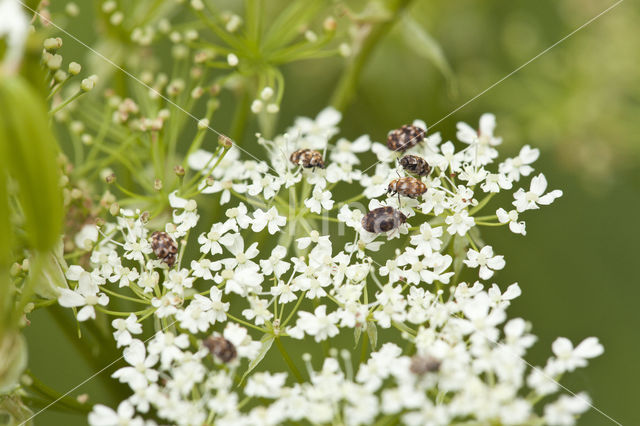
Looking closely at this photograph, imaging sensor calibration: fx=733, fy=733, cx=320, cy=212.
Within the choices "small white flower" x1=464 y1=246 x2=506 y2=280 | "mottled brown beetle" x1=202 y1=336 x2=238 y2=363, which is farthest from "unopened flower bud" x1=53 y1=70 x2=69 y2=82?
"small white flower" x1=464 y1=246 x2=506 y2=280

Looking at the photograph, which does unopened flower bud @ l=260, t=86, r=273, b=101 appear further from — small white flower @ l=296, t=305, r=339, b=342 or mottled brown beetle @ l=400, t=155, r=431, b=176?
small white flower @ l=296, t=305, r=339, b=342

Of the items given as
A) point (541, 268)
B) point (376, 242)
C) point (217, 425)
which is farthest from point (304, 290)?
point (541, 268)

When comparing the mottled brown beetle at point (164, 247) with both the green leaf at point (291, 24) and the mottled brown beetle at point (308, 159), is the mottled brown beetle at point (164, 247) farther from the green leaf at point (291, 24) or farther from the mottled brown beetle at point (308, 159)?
the green leaf at point (291, 24)

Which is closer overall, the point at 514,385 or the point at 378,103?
the point at 514,385

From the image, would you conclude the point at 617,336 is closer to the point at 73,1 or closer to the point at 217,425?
the point at 217,425

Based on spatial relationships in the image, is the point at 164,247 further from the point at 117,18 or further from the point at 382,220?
the point at 117,18

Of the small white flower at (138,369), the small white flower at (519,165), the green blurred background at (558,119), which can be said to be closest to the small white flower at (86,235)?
the small white flower at (138,369)

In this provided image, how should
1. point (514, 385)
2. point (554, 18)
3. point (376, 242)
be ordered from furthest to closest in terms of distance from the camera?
point (554, 18)
point (376, 242)
point (514, 385)

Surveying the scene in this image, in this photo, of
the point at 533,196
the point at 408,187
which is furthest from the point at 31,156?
the point at 533,196
